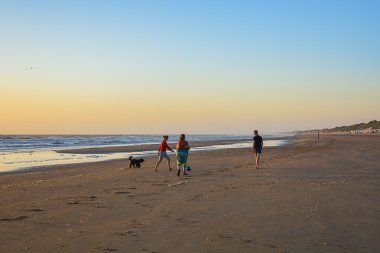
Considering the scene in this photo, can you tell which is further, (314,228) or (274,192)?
(274,192)

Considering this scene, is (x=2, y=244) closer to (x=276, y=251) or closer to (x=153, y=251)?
(x=153, y=251)

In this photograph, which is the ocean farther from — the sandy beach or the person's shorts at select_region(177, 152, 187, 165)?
the sandy beach

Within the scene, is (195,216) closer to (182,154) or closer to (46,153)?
(182,154)

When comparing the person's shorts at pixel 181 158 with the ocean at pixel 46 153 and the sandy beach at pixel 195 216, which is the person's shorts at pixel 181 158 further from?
the ocean at pixel 46 153

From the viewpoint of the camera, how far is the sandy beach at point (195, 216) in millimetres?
6312

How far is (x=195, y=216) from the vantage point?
8.27 metres

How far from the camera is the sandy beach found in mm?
6312

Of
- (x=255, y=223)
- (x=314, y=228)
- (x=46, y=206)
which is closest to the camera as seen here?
(x=314, y=228)

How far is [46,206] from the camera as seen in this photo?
969 centimetres

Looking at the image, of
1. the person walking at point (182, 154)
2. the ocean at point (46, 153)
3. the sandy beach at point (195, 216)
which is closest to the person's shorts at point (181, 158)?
the person walking at point (182, 154)

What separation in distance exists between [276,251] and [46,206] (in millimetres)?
6022

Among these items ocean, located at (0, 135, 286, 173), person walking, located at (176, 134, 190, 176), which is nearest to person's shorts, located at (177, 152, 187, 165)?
person walking, located at (176, 134, 190, 176)

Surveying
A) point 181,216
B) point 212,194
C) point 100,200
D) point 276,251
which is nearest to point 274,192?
point 212,194

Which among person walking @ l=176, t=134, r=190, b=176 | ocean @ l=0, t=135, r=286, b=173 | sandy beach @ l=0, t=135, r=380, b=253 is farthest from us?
ocean @ l=0, t=135, r=286, b=173
